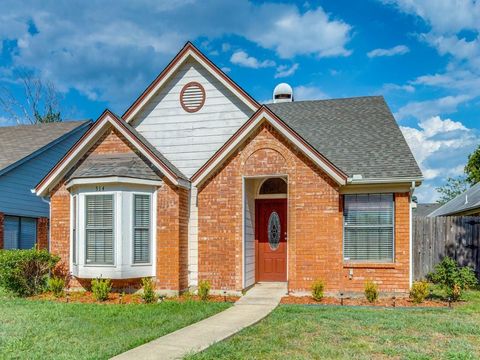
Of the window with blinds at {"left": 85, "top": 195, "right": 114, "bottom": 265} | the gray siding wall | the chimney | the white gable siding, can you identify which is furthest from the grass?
the chimney

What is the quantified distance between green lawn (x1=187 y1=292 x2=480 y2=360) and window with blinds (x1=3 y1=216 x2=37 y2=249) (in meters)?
13.1

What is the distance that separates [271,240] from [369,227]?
3.02 metres

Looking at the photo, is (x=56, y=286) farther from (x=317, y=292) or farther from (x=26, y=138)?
(x=26, y=138)

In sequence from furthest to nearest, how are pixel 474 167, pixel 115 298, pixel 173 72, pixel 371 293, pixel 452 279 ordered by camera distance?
pixel 474 167, pixel 173 72, pixel 115 298, pixel 371 293, pixel 452 279

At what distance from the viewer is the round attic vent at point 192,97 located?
14.0 meters

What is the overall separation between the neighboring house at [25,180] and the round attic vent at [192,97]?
7608 millimetres

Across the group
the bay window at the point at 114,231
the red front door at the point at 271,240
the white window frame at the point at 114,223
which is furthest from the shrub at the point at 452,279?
the white window frame at the point at 114,223

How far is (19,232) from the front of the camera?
764 inches

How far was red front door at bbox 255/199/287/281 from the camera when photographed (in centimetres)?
1393

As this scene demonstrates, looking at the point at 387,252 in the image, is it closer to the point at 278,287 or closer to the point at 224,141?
the point at 278,287

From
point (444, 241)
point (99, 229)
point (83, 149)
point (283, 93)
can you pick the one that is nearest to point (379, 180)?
point (444, 241)

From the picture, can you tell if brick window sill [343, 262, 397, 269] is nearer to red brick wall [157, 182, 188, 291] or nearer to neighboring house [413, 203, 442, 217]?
red brick wall [157, 182, 188, 291]

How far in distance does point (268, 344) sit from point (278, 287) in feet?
19.7

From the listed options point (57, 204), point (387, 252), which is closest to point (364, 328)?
point (387, 252)
